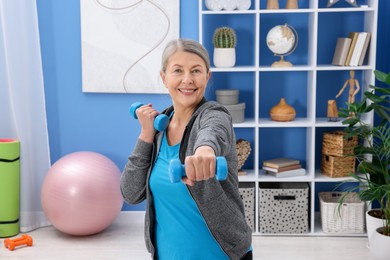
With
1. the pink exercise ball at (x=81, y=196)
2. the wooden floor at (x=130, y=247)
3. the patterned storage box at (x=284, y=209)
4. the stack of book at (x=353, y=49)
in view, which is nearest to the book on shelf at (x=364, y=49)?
the stack of book at (x=353, y=49)

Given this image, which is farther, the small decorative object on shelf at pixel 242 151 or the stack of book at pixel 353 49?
the small decorative object on shelf at pixel 242 151

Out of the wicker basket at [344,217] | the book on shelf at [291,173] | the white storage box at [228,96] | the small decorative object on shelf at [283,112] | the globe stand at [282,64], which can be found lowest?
the wicker basket at [344,217]

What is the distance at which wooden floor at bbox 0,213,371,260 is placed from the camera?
11.4 ft

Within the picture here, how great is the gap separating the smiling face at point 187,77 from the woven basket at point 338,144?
234cm

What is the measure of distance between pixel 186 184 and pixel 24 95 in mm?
2789

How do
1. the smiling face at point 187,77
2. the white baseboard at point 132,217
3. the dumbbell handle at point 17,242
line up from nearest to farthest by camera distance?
1. the smiling face at point 187,77
2. the dumbbell handle at point 17,242
3. the white baseboard at point 132,217

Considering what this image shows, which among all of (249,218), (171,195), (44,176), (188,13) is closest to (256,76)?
(188,13)

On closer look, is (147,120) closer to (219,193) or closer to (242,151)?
(219,193)

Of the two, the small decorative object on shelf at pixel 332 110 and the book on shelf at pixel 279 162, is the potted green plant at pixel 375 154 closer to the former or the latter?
the small decorative object on shelf at pixel 332 110

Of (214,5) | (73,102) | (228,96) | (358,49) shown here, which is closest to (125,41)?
(73,102)

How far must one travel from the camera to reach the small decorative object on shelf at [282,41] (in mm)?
3787

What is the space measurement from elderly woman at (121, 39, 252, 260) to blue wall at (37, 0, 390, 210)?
2.44 meters

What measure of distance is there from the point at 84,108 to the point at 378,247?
2167mm

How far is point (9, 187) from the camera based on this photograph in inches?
151
